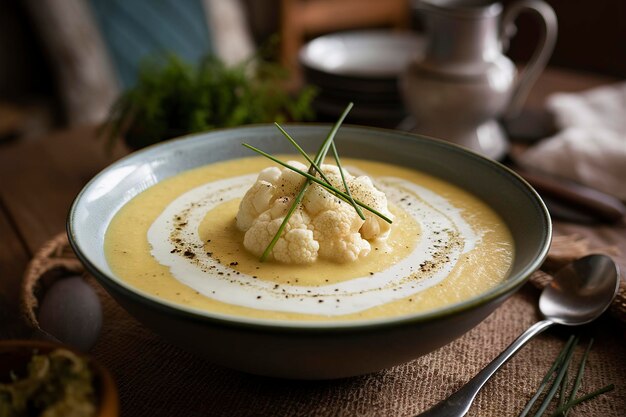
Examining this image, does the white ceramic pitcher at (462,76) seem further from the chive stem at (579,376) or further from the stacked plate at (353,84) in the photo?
the chive stem at (579,376)

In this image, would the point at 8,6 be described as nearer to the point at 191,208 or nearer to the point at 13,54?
the point at 13,54

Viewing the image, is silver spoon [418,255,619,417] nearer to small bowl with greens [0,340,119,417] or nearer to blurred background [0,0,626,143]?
small bowl with greens [0,340,119,417]

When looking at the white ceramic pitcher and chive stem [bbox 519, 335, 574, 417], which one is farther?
the white ceramic pitcher

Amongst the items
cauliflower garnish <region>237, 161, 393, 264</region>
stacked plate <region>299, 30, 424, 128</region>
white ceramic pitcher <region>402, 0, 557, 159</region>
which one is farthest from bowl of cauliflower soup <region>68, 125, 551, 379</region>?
stacked plate <region>299, 30, 424, 128</region>

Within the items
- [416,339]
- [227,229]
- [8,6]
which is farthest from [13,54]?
[416,339]

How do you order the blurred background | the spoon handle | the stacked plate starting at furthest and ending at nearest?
the blurred background → the stacked plate → the spoon handle

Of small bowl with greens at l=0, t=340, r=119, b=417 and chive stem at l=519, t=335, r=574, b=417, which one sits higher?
small bowl with greens at l=0, t=340, r=119, b=417

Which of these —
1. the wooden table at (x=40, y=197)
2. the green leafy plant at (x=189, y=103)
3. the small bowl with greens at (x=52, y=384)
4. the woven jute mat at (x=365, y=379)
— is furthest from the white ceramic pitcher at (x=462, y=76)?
the small bowl with greens at (x=52, y=384)
